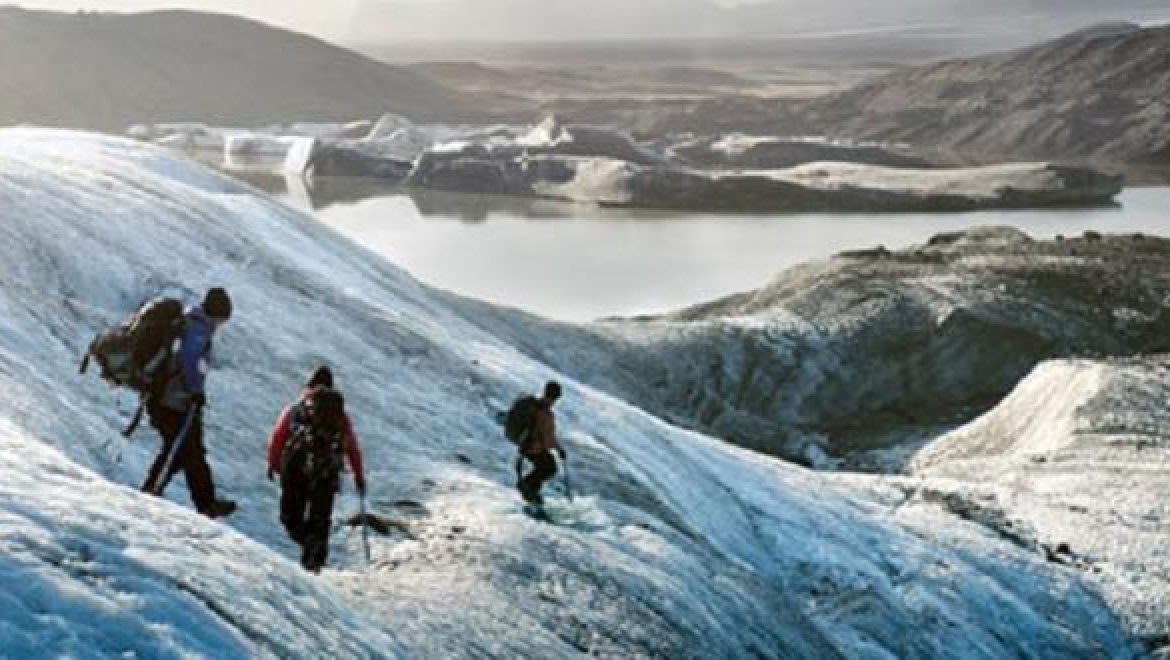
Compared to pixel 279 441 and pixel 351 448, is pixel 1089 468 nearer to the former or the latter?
pixel 351 448

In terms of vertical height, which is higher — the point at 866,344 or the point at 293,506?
the point at 293,506

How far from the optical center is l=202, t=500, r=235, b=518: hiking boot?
53.9 ft

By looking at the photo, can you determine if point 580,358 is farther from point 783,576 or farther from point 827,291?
point 783,576

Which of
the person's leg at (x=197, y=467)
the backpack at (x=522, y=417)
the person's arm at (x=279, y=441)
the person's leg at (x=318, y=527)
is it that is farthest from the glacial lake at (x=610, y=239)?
the person's arm at (x=279, y=441)

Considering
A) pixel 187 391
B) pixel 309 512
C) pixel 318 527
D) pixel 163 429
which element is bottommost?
pixel 318 527

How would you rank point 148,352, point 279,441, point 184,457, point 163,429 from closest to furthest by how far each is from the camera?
1. point 279,441
2. point 148,352
3. point 163,429
4. point 184,457

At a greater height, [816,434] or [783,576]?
[783,576]

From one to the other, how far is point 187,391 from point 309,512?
191 centimetres

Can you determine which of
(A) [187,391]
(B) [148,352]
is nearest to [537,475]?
(A) [187,391]

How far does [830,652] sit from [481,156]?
476 feet

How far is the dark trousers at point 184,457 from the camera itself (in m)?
15.4

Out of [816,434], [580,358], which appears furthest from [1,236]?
[816,434]

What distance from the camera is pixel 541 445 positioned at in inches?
817

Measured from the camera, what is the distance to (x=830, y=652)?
80.1 feet
